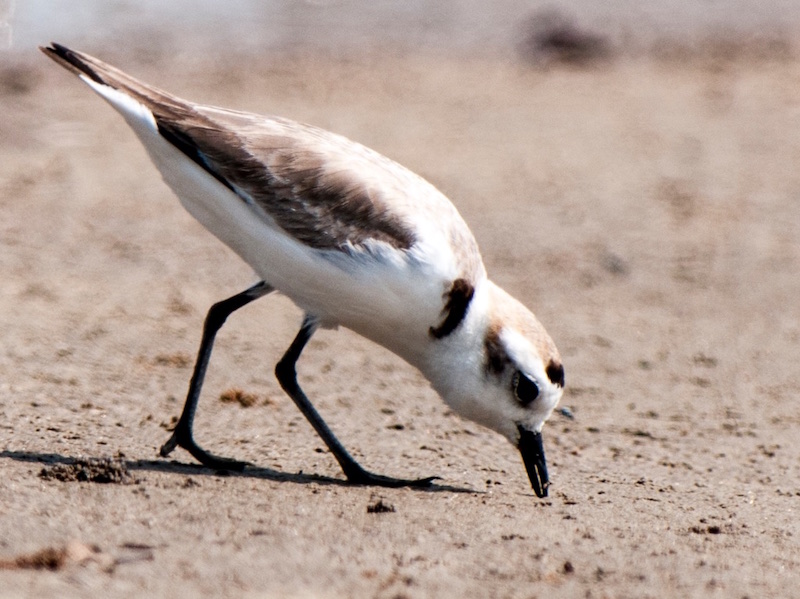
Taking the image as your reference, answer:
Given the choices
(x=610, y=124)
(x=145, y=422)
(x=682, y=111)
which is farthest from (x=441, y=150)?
(x=145, y=422)

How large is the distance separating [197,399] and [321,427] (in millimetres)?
600

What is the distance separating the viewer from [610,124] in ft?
45.8

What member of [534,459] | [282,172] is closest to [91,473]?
[282,172]

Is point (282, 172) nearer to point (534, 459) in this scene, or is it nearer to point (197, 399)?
point (197, 399)

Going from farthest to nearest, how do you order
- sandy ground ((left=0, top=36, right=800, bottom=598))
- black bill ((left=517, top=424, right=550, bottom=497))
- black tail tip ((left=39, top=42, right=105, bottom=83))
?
black bill ((left=517, top=424, right=550, bottom=497)) < black tail tip ((left=39, top=42, right=105, bottom=83)) < sandy ground ((left=0, top=36, right=800, bottom=598))

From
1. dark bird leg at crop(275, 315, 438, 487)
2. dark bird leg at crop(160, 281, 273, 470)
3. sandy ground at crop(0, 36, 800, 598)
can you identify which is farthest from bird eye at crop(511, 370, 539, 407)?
dark bird leg at crop(160, 281, 273, 470)

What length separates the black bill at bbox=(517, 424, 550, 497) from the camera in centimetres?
619

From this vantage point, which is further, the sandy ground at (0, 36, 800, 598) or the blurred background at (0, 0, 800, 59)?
the blurred background at (0, 0, 800, 59)

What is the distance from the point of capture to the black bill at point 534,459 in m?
6.19

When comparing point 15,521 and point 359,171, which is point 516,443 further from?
point 15,521

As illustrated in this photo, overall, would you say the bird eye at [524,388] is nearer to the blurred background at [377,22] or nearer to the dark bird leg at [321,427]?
the dark bird leg at [321,427]

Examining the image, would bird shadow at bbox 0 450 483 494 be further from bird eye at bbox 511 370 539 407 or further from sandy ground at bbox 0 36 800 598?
bird eye at bbox 511 370 539 407

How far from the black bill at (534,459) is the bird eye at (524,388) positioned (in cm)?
17

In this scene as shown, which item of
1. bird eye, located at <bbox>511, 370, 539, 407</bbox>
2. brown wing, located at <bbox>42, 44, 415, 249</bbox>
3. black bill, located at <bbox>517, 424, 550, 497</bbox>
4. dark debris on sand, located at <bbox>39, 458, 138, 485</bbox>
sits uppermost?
brown wing, located at <bbox>42, 44, 415, 249</bbox>
